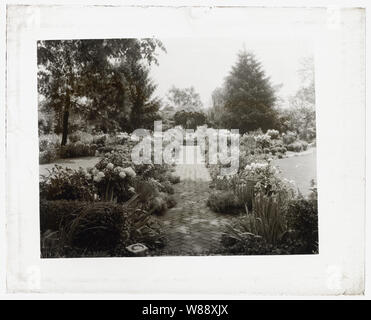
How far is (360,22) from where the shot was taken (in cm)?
412

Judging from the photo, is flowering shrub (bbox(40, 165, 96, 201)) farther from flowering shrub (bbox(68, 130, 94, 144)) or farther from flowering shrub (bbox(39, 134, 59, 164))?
flowering shrub (bbox(68, 130, 94, 144))

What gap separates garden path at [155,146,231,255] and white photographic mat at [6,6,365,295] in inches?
6.6

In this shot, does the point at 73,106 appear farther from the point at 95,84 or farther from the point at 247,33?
the point at 247,33

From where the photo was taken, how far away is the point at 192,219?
4242 millimetres

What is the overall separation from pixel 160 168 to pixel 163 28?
1.78 m

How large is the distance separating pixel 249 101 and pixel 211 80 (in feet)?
1.88

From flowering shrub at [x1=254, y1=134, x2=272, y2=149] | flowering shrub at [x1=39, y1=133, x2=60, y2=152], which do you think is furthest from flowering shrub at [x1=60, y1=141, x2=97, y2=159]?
flowering shrub at [x1=254, y1=134, x2=272, y2=149]

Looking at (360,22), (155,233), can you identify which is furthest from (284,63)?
(155,233)

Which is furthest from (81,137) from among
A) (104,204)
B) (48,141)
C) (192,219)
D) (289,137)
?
(289,137)

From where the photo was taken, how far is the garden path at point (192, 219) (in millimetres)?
4207

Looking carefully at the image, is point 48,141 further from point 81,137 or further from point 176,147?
point 176,147

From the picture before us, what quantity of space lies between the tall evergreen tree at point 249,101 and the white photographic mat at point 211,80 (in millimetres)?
399

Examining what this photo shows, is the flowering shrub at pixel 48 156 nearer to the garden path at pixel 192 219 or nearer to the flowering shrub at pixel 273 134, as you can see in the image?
the garden path at pixel 192 219

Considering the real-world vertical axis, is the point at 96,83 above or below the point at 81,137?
above
